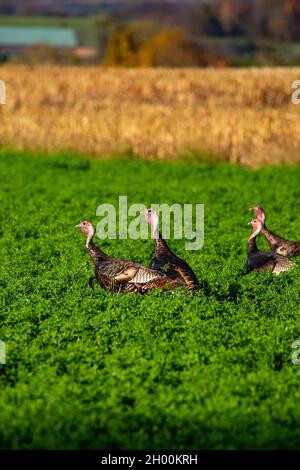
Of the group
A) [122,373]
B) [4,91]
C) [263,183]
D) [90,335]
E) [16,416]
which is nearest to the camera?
[16,416]

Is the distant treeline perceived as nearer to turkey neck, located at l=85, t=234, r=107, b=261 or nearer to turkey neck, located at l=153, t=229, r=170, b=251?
turkey neck, located at l=85, t=234, r=107, b=261

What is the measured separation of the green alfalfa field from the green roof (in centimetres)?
5586

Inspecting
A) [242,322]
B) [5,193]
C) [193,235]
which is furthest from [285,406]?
[5,193]

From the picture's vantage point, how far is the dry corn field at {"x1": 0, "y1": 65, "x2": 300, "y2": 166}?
23.8 m

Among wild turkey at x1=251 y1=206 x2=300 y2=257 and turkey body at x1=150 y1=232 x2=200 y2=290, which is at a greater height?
wild turkey at x1=251 y1=206 x2=300 y2=257

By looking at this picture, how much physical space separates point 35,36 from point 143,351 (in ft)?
219

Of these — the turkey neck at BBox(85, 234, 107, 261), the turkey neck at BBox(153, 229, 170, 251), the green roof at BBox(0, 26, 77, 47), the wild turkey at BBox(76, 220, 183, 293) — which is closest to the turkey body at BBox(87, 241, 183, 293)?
the wild turkey at BBox(76, 220, 183, 293)

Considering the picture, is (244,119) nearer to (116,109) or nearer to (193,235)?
(116,109)

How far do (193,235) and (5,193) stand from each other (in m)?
5.24

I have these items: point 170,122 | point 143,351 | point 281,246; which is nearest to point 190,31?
point 170,122

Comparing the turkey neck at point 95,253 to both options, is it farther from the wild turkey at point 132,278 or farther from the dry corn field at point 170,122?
the dry corn field at point 170,122

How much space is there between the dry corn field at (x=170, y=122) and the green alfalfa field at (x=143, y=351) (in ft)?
30.9

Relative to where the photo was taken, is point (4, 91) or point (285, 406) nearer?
point (285, 406)

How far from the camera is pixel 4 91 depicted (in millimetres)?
30703
